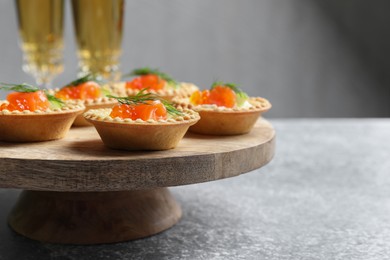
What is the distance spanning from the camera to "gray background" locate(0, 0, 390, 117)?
4.87 meters

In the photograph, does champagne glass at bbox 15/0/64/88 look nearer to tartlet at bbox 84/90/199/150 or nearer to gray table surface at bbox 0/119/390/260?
gray table surface at bbox 0/119/390/260

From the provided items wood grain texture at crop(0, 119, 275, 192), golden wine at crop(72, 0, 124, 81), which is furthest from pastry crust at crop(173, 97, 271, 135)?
golden wine at crop(72, 0, 124, 81)

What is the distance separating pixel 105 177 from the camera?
1522mm

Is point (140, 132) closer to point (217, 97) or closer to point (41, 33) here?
point (217, 97)

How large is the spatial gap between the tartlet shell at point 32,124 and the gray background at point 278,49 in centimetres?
310

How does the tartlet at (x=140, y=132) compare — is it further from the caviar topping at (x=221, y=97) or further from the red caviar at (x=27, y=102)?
the caviar topping at (x=221, y=97)

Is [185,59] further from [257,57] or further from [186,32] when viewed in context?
[257,57]

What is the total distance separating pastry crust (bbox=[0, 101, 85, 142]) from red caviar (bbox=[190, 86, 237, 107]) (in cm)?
41

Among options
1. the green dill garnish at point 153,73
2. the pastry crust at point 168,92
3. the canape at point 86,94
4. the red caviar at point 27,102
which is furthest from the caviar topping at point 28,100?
the green dill garnish at point 153,73

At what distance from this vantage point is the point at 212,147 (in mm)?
1729

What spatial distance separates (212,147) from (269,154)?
18cm

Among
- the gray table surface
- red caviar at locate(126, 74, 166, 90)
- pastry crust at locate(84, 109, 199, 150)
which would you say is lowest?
the gray table surface

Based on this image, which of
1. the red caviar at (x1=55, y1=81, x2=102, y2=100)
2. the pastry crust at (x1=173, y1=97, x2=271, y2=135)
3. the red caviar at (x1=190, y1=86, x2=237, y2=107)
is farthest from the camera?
the red caviar at (x1=55, y1=81, x2=102, y2=100)

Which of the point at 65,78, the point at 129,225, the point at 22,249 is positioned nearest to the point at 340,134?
the point at 129,225
